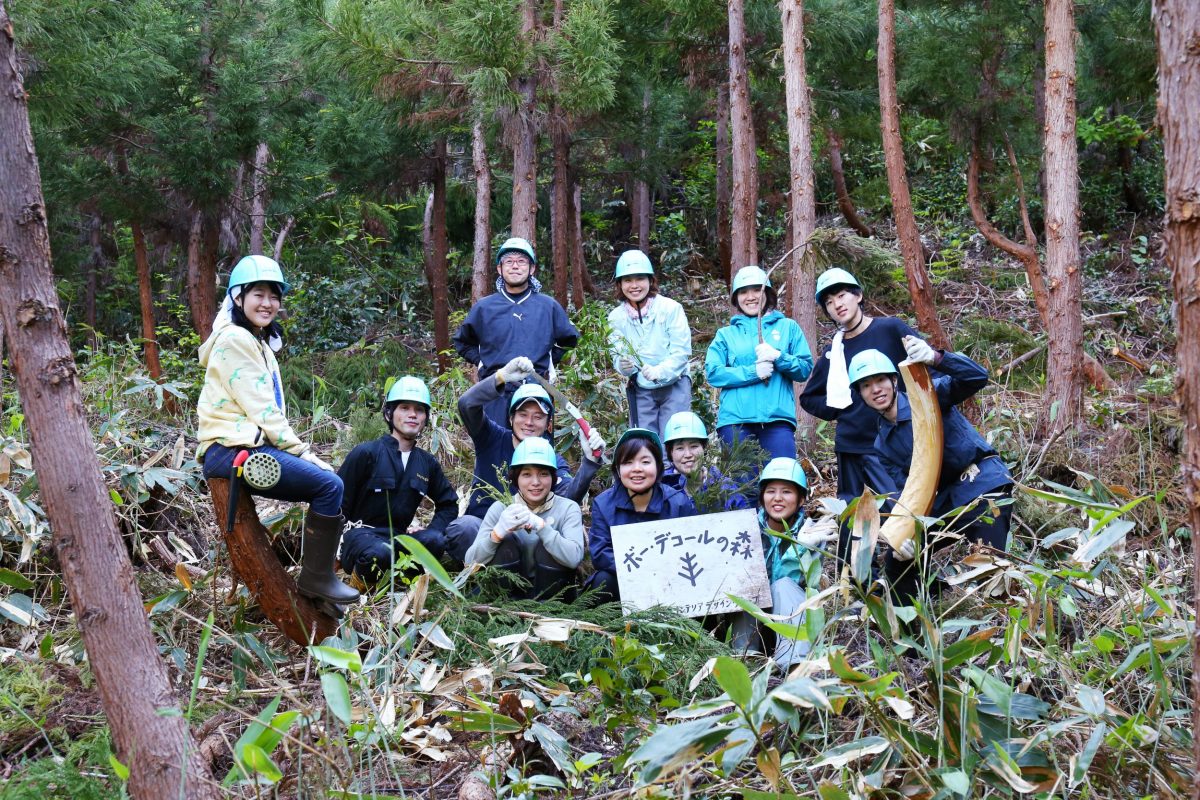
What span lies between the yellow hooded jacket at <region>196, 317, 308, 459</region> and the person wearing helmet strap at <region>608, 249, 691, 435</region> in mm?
2395

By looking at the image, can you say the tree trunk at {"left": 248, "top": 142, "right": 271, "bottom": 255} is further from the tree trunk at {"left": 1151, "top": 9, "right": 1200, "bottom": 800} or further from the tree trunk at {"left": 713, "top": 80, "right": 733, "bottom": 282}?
the tree trunk at {"left": 1151, "top": 9, "right": 1200, "bottom": 800}

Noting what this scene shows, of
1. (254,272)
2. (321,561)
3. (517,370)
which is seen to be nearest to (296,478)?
(321,561)

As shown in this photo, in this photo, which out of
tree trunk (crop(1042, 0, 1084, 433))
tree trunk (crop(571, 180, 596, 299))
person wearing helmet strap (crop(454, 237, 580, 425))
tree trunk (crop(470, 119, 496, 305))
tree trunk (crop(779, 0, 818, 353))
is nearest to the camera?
person wearing helmet strap (crop(454, 237, 580, 425))

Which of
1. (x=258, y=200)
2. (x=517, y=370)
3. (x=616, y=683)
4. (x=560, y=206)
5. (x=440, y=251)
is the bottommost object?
(x=616, y=683)

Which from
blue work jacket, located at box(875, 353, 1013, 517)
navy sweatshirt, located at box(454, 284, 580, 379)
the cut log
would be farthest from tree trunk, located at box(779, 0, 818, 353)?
the cut log

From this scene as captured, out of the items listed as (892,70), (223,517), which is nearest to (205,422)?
(223,517)

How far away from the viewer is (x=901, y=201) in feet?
27.4

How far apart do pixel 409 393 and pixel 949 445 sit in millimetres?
2676

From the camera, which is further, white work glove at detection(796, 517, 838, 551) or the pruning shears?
the pruning shears

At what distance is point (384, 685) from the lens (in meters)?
3.62

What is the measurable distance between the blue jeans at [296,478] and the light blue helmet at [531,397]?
1.27 metres

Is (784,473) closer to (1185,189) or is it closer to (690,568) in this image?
(690,568)

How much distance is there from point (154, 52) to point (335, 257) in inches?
254

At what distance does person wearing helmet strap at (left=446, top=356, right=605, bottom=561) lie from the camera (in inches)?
198
